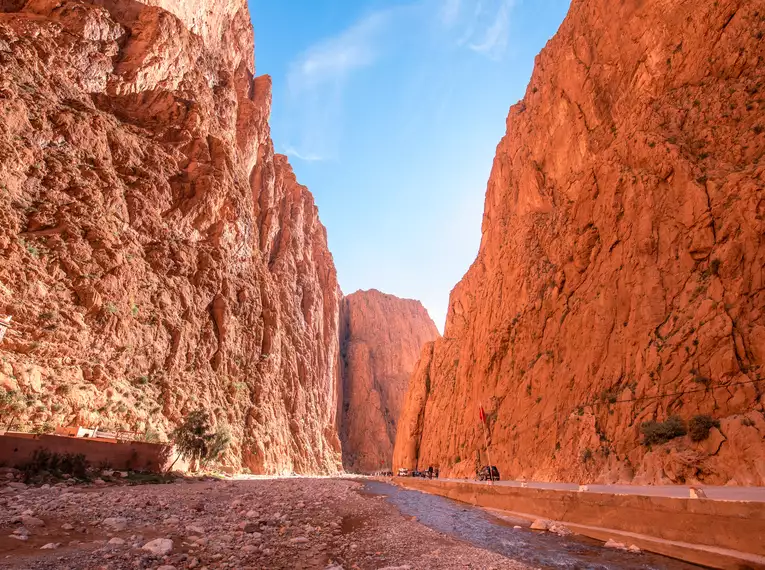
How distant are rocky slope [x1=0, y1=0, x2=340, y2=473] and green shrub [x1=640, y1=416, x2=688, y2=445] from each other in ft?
79.2

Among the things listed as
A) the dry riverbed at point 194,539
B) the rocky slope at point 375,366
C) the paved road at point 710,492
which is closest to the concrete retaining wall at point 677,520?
the paved road at point 710,492

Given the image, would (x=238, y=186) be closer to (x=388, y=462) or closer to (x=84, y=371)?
(x=84, y=371)

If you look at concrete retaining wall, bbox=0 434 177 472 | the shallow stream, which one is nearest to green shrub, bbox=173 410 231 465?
concrete retaining wall, bbox=0 434 177 472

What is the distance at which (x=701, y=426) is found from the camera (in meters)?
12.3

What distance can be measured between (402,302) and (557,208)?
88.2m

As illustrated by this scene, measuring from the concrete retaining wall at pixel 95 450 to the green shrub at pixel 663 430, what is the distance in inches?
799

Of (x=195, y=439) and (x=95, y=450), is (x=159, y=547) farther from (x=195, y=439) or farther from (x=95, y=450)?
(x=195, y=439)

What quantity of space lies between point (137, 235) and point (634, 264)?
32709mm

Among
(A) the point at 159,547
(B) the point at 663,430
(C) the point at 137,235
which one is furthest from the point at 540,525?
(C) the point at 137,235

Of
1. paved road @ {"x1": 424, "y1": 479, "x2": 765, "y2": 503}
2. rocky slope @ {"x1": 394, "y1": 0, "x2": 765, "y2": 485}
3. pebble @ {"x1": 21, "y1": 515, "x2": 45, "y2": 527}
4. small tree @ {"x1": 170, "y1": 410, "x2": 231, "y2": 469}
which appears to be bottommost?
pebble @ {"x1": 21, "y1": 515, "x2": 45, "y2": 527}

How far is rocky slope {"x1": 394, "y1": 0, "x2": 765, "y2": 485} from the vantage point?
524 inches

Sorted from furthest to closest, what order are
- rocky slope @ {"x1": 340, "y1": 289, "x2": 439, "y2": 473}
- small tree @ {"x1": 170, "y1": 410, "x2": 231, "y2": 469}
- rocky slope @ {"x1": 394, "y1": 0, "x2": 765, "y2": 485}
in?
rocky slope @ {"x1": 340, "y1": 289, "x2": 439, "y2": 473} → small tree @ {"x1": 170, "y1": 410, "x2": 231, "y2": 469} → rocky slope @ {"x1": 394, "y1": 0, "x2": 765, "y2": 485}

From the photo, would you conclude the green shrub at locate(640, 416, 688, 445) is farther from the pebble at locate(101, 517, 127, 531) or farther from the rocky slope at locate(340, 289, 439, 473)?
the rocky slope at locate(340, 289, 439, 473)

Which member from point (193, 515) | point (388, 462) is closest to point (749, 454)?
point (193, 515)
